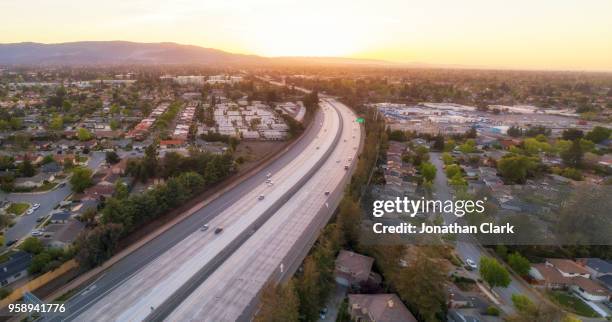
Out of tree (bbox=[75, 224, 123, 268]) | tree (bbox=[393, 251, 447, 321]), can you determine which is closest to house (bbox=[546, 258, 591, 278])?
tree (bbox=[393, 251, 447, 321])

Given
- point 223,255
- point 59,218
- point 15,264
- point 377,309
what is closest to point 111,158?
point 59,218

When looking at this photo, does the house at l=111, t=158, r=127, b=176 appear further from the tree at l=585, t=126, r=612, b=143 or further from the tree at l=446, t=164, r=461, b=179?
the tree at l=585, t=126, r=612, b=143

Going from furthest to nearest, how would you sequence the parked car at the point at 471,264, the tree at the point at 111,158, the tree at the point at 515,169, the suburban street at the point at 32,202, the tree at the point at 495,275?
the tree at the point at 111,158 < the tree at the point at 515,169 < the suburban street at the point at 32,202 < the parked car at the point at 471,264 < the tree at the point at 495,275

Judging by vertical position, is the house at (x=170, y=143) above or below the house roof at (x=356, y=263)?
above

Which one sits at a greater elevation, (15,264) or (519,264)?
(519,264)

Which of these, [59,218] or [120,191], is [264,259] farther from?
[59,218]

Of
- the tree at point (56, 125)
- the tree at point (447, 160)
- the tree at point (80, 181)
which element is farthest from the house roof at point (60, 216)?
the tree at point (447, 160)

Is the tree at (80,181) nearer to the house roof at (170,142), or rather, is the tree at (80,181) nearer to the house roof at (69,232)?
the house roof at (69,232)

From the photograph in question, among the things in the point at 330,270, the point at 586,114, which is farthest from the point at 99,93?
the point at 586,114
